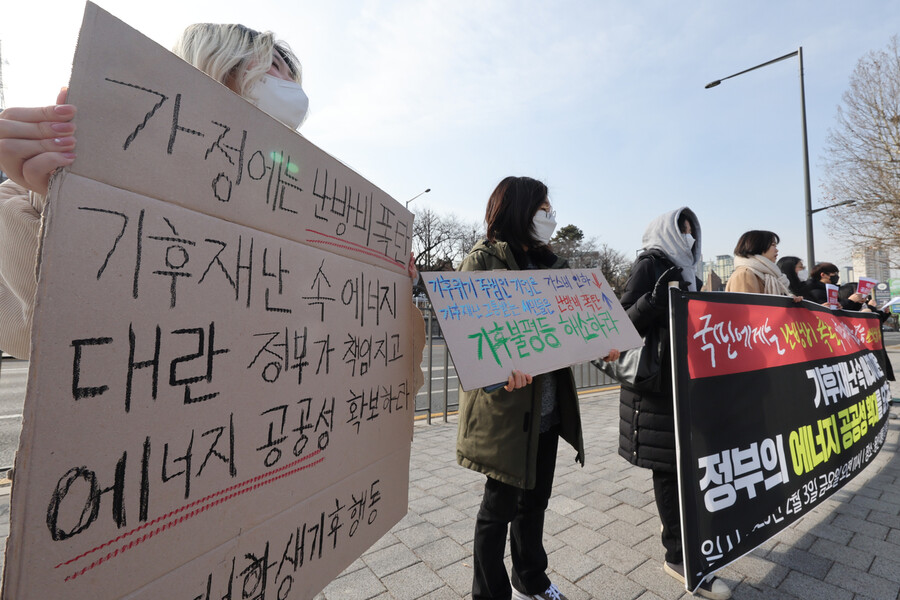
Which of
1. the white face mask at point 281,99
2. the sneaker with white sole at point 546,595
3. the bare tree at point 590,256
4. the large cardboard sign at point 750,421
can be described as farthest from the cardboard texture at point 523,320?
the bare tree at point 590,256

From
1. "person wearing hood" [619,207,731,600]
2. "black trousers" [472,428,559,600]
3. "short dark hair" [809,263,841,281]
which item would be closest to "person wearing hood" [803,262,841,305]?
"short dark hair" [809,263,841,281]

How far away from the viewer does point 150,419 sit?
31.0 inches

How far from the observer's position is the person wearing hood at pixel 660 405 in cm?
222

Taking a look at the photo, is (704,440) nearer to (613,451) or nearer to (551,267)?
(551,267)

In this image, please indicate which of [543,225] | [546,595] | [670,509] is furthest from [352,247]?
[670,509]

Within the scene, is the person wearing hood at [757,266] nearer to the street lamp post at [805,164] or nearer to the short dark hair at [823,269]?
the short dark hair at [823,269]

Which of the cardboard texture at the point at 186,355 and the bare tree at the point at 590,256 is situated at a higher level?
the bare tree at the point at 590,256

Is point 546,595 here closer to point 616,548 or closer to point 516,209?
point 616,548

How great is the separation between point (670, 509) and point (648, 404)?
540 millimetres

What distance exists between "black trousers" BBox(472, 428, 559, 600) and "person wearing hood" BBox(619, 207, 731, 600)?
562mm

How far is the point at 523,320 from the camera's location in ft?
5.92

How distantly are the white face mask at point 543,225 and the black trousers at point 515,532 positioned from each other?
0.93 metres

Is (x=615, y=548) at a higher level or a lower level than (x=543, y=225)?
lower

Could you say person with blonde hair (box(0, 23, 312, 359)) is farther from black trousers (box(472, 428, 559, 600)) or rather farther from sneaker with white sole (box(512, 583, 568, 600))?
sneaker with white sole (box(512, 583, 568, 600))
